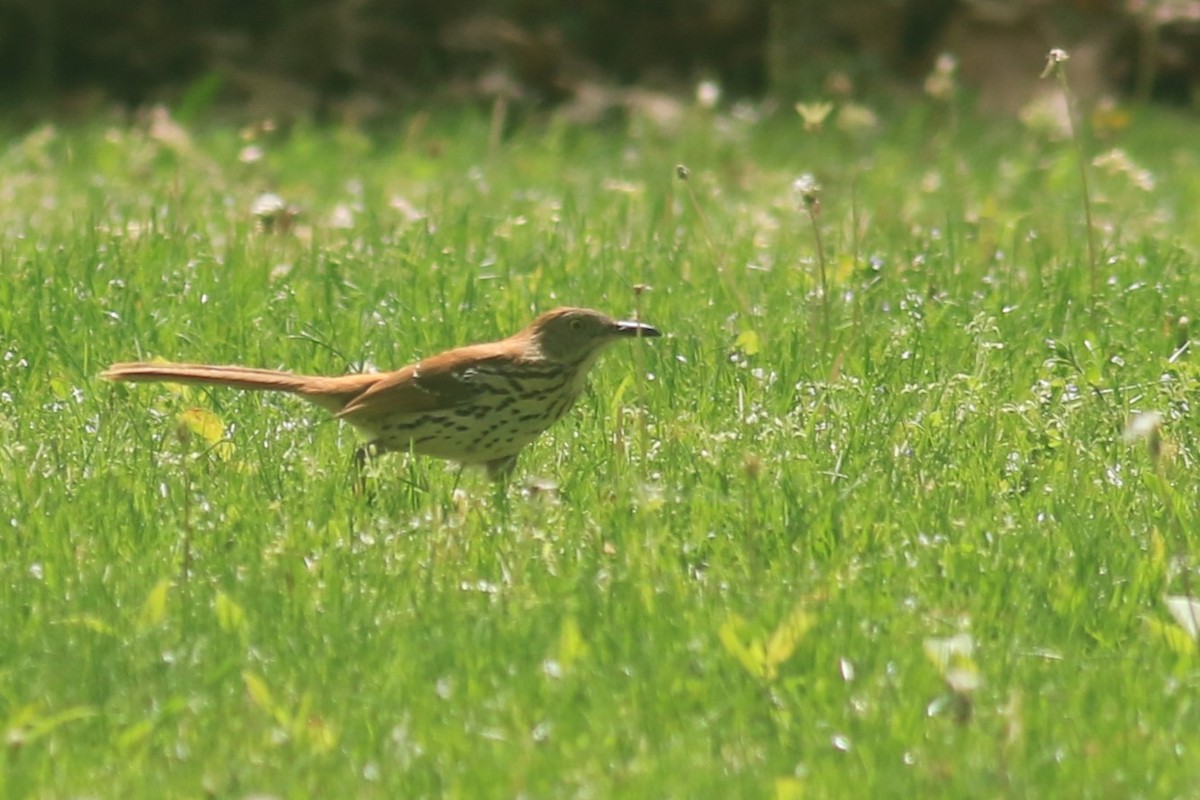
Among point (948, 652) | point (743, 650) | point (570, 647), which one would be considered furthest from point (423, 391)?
point (948, 652)

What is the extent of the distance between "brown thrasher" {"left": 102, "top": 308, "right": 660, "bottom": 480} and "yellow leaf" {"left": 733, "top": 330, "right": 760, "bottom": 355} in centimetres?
66

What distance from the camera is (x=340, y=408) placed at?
562 centimetres

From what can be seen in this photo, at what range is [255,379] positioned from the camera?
216 inches

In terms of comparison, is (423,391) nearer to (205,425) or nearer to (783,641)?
(205,425)

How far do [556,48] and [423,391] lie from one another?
6.84m

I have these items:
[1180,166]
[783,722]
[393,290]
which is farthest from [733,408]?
[1180,166]

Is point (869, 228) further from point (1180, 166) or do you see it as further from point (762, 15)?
point (762, 15)

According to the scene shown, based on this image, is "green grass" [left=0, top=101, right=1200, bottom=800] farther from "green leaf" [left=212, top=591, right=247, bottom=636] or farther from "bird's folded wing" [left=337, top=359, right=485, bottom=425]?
"bird's folded wing" [left=337, top=359, right=485, bottom=425]

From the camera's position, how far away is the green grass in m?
3.78

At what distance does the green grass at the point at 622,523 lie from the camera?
3777mm

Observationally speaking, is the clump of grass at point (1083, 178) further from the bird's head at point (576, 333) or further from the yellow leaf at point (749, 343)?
the bird's head at point (576, 333)

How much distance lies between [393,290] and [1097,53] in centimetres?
680

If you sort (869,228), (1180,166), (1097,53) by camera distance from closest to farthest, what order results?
(869,228), (1180,166), (1097,53)

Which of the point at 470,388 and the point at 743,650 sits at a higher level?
the point at 743,650
